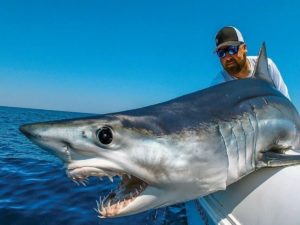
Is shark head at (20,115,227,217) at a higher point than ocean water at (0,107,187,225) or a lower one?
higher

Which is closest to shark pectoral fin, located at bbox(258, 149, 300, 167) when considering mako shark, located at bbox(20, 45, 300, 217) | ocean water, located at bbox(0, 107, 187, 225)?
mako shark, located at bbox(20, 45, 300, 217)

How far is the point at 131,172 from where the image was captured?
1.88 metres

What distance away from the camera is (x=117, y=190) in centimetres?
203

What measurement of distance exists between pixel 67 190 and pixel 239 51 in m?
3.92

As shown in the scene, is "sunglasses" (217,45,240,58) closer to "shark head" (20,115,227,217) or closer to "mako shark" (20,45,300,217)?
"mako shark" (20,45,300,217)

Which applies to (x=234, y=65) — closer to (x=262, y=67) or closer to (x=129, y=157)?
(x=262, y=67)

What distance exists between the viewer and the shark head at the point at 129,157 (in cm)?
179

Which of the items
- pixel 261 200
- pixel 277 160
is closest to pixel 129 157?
pixel 261 200

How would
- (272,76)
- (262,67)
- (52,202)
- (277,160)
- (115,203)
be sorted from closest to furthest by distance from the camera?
(115,203) → (277,160) → (262,67) → (272,76) → (52,202)

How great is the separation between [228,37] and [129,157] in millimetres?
3007

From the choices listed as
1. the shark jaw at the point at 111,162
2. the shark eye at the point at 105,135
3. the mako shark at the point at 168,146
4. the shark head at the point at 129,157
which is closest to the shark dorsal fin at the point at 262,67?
the mako shark at the point at 168,146

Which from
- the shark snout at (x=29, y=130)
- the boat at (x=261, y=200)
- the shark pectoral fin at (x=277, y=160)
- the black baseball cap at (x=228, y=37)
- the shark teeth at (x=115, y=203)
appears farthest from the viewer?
the black baseball cap at (x=228, y=37)

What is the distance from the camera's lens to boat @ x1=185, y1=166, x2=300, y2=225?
6.67 ft

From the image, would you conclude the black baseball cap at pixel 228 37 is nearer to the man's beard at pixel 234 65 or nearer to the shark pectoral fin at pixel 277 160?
the man's beard at pixel 234 65
